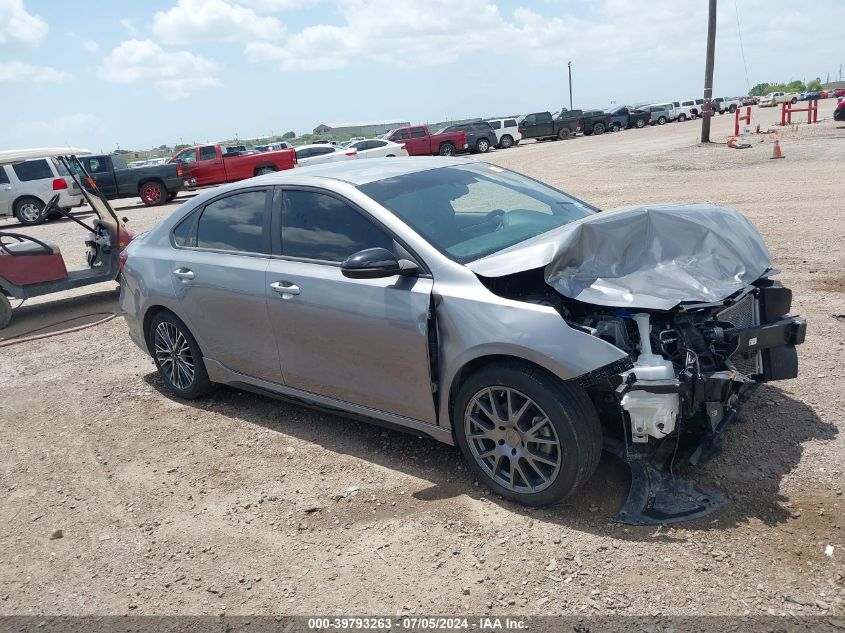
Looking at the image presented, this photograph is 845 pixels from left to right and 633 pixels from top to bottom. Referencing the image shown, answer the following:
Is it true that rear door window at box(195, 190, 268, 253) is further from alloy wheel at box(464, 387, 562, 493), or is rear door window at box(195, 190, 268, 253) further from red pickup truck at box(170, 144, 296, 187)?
red pickup truck at box(170, 144, 296, 187)

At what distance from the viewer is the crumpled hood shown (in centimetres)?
→ 339

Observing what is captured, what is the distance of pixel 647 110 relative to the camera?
50.2 m

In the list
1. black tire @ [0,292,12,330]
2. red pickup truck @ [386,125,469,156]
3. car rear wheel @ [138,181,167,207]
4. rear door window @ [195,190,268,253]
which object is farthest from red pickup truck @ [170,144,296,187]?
rear door window @ [195,190,268,253]

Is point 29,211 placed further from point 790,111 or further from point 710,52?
point 790,111

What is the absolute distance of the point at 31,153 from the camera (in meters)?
8.88

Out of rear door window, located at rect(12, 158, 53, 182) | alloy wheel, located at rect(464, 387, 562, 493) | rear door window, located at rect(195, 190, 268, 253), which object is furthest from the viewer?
rear door window, located at rect(12, 158, 53, 182)

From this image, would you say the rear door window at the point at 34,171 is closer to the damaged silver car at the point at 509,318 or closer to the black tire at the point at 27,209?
the black tire at the point at 27,209

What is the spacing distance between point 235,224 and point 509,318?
2353 millimetres

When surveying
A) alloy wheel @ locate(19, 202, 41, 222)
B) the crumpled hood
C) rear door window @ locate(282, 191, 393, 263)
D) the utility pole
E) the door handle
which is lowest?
alloy wheel @ locate(19, 202, 41, 222)

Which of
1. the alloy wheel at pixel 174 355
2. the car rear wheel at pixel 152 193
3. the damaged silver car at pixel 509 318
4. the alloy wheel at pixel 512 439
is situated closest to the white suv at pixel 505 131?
the car rear wheel at pixel 152 193

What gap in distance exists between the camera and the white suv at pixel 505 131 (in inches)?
1610

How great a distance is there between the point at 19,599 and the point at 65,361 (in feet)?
13.7

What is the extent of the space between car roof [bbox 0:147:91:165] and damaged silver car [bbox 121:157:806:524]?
537 cm

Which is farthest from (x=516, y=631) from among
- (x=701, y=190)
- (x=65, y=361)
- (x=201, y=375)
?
(x=701, y=190)
